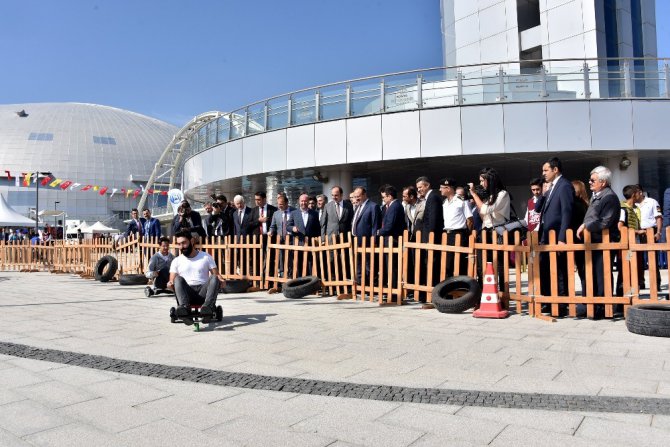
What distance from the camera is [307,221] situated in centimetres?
1041

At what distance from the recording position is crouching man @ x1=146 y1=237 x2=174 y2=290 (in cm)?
1010

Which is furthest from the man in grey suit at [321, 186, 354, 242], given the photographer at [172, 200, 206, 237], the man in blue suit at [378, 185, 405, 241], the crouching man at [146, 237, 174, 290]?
the crouching man at [146, 237, 174, 290]

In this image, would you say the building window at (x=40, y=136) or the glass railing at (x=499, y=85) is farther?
the building window at (x=40, y=136)

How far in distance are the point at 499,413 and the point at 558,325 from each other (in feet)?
11.2

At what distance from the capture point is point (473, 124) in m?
16.9

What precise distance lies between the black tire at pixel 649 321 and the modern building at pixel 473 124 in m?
11.9

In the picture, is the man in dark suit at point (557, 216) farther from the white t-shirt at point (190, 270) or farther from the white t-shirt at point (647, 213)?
the white t-shirt at point (190, 270)

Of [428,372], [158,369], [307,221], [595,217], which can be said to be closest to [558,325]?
[595,217]

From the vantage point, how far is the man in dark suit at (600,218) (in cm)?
632

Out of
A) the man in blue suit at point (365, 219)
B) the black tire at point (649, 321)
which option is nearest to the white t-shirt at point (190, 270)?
the man in blue suit at point (365, 219)

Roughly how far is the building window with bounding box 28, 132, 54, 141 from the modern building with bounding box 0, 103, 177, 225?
14 cm

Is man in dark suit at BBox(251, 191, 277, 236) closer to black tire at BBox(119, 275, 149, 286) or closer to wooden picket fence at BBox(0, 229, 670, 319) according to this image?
wooden picket fence at BBox(0, 229, 670, 319)

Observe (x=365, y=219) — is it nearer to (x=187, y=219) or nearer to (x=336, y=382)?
(x=187, y=219)

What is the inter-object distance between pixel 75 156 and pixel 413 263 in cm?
8910
